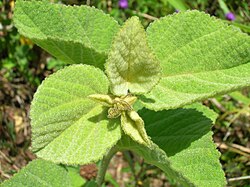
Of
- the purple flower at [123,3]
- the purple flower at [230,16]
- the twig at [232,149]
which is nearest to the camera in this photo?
the twig at [232,149]

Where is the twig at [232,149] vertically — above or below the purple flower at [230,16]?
below

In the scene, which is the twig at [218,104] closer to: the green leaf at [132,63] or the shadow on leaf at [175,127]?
the shadow on leaf at [175,127]

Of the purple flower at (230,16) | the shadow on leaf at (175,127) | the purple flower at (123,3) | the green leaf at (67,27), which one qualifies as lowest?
the shadow on leaf at (175,127)

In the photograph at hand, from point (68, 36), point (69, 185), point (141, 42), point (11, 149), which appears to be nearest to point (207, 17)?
point (141, 42)

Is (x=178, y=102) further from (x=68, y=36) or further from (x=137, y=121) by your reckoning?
(x=68, y=36)

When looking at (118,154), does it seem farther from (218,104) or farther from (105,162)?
(105,162)

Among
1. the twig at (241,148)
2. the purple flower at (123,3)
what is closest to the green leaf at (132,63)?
the twig at (241,148)
